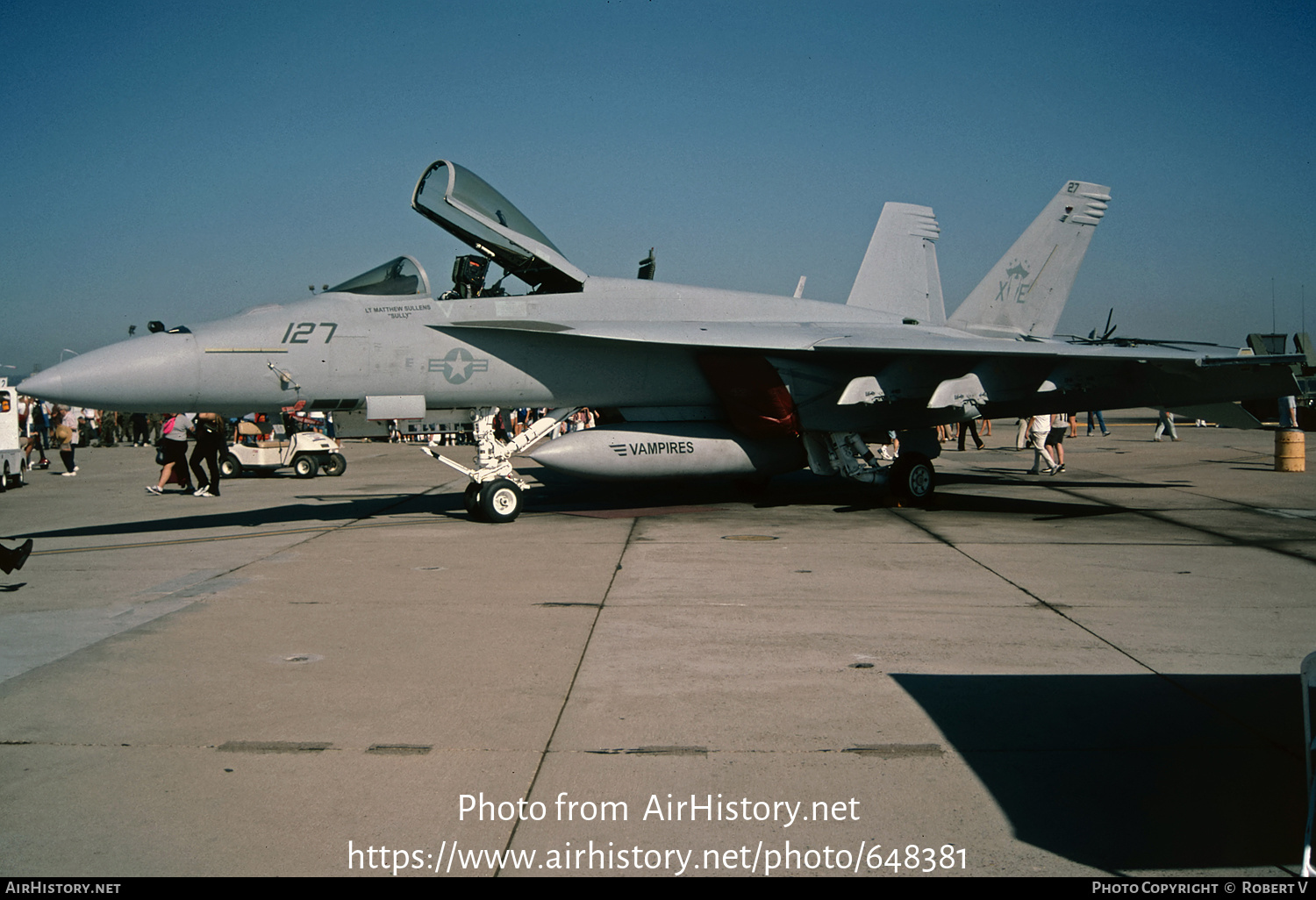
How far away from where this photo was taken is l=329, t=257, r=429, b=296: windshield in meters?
10.4

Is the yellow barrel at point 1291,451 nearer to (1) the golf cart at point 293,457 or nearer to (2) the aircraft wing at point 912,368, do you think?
(2) the aircraft wing at point 912,368

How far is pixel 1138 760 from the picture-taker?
3791mm

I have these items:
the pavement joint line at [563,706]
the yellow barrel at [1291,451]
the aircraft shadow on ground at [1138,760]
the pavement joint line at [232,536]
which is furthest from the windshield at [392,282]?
the yellow barrel at [1291,451]

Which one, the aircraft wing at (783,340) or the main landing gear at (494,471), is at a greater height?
the aircraft wing at (783,340)

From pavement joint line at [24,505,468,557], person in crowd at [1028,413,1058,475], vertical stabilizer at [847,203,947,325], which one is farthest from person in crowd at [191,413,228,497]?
person in crowd at [1028,413,1058,475]

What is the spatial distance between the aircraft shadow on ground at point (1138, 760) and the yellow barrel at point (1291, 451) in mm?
14845

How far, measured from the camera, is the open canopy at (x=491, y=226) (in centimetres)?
1055

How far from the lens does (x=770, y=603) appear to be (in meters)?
6.77

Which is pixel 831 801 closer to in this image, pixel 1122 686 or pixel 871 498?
pixel 1122 686

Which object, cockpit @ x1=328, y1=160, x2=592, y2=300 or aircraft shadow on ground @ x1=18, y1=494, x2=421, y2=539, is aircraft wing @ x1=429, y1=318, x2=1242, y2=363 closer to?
cockpit @ x1=328, y1=160, x2=592, y2=300

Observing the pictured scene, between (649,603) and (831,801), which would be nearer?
(831,801)

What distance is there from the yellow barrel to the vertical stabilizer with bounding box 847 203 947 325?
6961 mm

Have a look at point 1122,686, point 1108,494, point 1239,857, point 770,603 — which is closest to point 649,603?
point 770,603

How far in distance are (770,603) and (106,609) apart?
15.5ft
